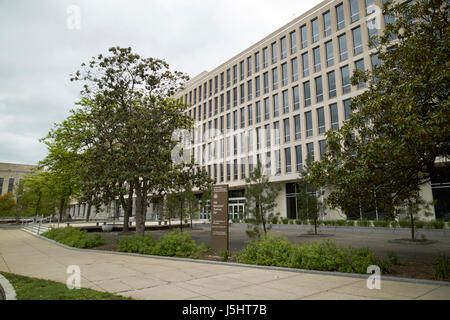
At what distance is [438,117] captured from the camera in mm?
6344

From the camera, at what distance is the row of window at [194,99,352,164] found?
30.8 m

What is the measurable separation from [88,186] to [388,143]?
1435cm

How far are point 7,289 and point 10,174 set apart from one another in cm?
10676

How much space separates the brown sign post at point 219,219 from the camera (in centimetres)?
1171

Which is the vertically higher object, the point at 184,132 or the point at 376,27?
the point at 376,27

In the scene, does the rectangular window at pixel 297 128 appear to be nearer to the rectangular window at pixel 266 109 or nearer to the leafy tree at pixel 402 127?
the rectangular window at pixel 266 109

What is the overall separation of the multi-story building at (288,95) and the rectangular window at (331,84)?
0.37 ft

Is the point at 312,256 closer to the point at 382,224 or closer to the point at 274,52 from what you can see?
the point at 382,224

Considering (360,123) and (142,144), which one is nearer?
(360,123)

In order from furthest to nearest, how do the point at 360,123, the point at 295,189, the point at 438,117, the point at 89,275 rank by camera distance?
the point at 295,189 < the point at 360,123 < the point at 89,275 < the point at 438,117

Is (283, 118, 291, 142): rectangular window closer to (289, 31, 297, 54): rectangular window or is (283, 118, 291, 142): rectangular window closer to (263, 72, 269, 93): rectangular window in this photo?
(263, 72, 269, 93): rectangular window

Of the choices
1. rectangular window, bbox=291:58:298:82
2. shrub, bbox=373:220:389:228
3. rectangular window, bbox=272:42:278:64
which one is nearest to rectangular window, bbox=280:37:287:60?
rectangular window, bbox=272:42:278:64
